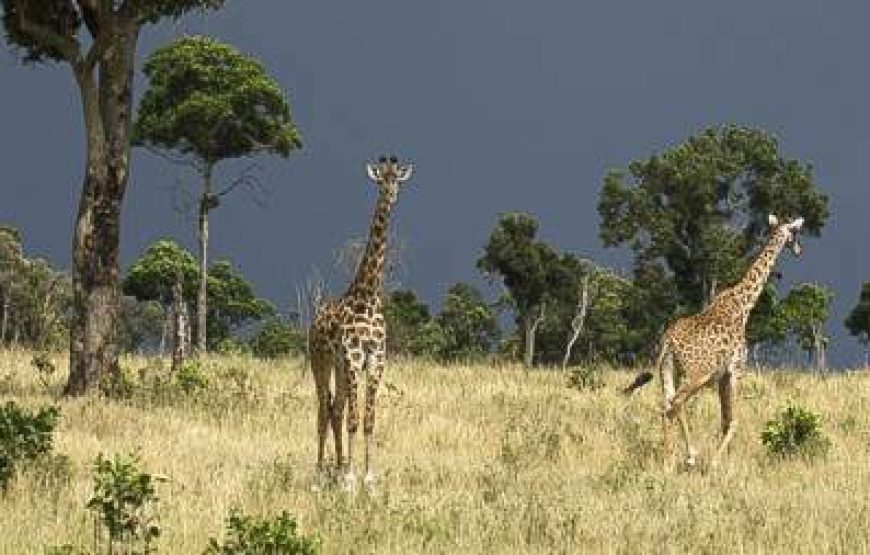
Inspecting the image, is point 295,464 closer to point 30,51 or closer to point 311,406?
point 311,406

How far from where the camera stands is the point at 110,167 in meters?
A: 20.7

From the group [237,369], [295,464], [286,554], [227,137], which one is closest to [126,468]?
[286,554]

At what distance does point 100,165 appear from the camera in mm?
20609

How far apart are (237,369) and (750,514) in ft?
43.1

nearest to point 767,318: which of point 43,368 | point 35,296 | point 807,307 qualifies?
point 807,307

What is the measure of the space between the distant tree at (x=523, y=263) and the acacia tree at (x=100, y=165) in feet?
141

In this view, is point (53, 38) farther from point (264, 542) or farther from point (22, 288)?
point (22, 288)

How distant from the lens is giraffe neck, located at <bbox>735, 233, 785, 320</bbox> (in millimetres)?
17172

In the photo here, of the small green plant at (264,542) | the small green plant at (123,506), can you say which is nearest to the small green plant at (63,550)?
the small green plant at (123,506)

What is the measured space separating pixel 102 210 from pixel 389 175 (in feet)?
25.9

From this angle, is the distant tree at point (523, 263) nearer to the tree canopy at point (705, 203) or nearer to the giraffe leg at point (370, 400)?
the tree canopy at point (705, 203)

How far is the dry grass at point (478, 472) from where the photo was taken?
10609 millimetres

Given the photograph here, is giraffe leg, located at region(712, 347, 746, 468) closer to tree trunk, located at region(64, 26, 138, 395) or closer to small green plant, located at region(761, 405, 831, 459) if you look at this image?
small green plant, located at region(761, 405, 831, 459)

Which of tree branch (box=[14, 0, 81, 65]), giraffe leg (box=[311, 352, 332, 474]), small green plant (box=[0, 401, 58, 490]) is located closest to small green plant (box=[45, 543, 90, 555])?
small green plant (box=[0, 401, 58, 490])
